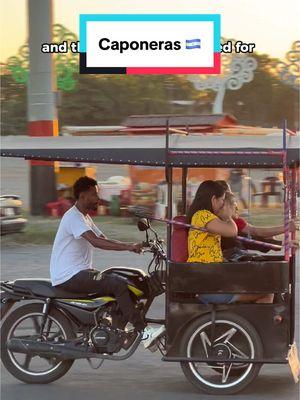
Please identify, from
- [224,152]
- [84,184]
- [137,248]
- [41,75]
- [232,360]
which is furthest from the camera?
[41,75]

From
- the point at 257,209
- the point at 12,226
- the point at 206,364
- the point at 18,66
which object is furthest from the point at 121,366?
the point at 18,66

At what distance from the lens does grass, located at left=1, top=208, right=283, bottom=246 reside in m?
16.1

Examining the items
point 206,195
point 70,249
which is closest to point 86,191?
point 70,249

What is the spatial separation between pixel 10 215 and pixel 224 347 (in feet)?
35.6

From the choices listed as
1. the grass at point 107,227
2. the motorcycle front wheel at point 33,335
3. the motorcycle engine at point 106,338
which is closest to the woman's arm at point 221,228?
the motorcycle engine at point 106,338

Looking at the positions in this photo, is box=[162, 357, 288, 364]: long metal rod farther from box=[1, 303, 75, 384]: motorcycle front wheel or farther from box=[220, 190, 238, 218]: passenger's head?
box=[220, 190, 238, 218]: passenger's head

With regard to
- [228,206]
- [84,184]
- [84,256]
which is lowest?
[84,256]

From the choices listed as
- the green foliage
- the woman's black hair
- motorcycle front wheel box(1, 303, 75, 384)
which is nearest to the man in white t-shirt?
motorcycle front wheel box(1, 303, 75, 384)

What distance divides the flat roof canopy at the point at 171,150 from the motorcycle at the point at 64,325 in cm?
53

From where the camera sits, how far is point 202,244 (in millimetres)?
6211

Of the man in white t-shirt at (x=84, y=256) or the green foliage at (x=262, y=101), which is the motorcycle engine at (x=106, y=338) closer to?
the man in white t-shirt at (x=84, y=256)

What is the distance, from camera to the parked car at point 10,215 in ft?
53.1

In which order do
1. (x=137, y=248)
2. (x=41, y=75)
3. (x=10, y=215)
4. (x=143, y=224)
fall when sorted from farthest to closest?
(x=41, y=75) → (x=10, y=215) → (x=143, y=224) → (x=137, y=248)

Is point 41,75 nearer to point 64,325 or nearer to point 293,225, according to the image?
point 64,325
